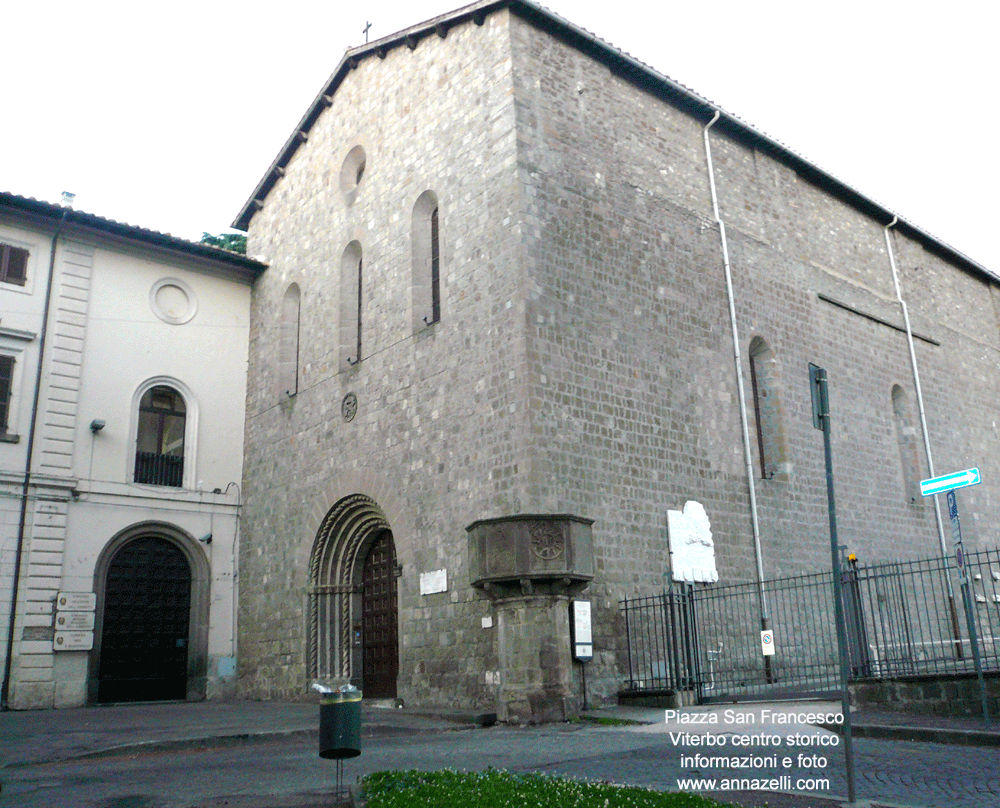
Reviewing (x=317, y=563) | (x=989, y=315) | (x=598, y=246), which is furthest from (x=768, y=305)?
(x=989, y=315)

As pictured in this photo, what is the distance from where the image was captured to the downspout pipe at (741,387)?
15695 mm

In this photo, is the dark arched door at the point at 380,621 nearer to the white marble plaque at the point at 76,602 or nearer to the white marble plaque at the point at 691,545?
the white marble plaque at the point at 691,545

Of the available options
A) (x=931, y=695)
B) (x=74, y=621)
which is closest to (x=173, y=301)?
(x=74, y=621)

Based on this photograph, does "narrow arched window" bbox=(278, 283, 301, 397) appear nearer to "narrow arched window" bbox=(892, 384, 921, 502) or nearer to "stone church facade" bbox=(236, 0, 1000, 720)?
"stone church facade" bbox=(236, 0, 1000, 720)

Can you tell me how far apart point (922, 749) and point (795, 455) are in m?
9.05

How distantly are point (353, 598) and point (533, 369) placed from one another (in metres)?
6.35

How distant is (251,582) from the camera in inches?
759

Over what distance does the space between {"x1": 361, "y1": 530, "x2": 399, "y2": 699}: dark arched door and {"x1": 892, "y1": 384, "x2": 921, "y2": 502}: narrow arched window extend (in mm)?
10810

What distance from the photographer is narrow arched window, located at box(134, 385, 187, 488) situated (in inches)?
755

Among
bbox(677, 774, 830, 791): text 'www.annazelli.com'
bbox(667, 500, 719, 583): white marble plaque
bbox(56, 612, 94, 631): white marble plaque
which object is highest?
bbox(667, 500, 719, 583): white marble plaque

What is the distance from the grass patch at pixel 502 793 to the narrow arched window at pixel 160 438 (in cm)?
1345

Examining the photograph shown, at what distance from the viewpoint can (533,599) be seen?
12070 millimetres

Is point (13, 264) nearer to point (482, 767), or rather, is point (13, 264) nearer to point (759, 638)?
point (482, 767)

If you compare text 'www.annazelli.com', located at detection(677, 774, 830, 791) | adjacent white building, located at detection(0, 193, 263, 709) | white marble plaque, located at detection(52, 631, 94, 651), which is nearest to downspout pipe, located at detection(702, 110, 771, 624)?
text 'www.annazelli.com', located at detection(677, 774, 830, 791)
